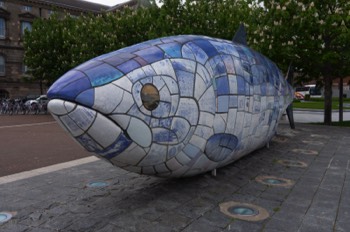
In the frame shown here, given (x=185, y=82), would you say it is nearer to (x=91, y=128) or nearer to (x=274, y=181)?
(x=91, y=128)

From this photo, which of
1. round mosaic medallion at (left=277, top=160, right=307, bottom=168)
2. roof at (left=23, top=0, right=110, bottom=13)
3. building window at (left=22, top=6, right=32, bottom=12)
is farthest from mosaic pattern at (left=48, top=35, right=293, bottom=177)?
building window at (left=22, top=6, right=32, bottom=12)

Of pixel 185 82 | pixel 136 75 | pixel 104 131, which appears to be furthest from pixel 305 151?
pixel 104 131

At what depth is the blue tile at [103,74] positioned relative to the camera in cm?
403

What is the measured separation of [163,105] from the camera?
4.45 meters

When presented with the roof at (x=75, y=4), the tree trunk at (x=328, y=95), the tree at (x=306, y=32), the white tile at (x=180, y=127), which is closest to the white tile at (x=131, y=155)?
the white tile at (x=180, y=127)

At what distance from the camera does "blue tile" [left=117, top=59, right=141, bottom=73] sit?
14.1 feet

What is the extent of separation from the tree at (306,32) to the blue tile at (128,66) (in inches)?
452

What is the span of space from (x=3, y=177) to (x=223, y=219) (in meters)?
4.97

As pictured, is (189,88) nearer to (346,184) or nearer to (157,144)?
(157,144)

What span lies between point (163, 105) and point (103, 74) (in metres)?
0.83

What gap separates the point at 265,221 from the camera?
16.0 feet

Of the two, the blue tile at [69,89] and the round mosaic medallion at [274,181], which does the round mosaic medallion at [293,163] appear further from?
the blue tile at [69,89]

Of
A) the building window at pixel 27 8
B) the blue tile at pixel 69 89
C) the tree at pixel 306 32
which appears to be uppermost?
the building window at pixel 27 8

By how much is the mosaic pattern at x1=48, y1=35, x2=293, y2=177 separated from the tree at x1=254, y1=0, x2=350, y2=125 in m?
8.90
